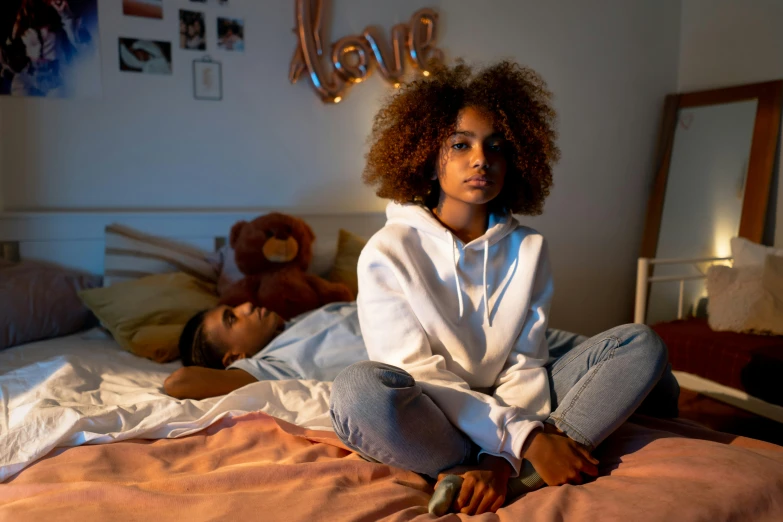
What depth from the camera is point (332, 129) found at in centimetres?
257

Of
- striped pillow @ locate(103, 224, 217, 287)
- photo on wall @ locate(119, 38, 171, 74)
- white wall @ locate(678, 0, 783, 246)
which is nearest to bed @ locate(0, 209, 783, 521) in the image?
striped pillow @ locate(103, 224, 217, 287)

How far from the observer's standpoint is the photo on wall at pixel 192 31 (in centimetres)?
232

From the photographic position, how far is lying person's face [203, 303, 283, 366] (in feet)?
5.58

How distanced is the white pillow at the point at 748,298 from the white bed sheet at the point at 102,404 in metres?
1.43

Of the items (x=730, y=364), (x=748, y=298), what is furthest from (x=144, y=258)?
(x=748, y=298)

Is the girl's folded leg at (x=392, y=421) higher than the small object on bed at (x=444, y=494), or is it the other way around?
the girl's folded leg at (x=392, y=421)

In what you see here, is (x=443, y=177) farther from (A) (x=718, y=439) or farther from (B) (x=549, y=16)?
(B) (x=549, y=16)

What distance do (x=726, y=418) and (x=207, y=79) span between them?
2052mm

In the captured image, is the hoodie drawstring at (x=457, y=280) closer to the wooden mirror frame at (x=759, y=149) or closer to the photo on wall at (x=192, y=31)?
the photo on wall at (x=192, y=31)

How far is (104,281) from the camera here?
2.12 meters

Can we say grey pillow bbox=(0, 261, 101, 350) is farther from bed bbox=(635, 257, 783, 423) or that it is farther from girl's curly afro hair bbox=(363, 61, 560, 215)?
bed bbox=(635, 257, 783, 423)

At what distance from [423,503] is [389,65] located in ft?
6.29

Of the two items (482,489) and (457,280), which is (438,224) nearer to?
(457,280)

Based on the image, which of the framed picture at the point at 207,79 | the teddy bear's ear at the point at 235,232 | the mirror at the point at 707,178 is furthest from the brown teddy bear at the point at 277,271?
the mirror at the point at 707,178
